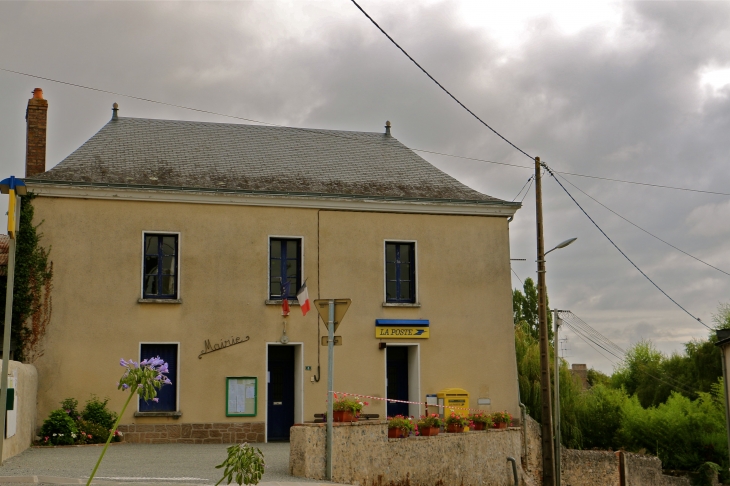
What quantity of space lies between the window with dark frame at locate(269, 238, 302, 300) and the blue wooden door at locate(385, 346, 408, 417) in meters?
3.31

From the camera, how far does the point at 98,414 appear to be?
20.4 metres

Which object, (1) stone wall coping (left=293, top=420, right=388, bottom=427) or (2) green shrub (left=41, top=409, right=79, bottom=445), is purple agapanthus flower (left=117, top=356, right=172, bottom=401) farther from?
(2) green shrub (left=41, top=409, right=79, bottom=445)

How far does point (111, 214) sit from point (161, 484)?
35.5ft

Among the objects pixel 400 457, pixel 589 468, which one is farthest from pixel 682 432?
pixel 400 457

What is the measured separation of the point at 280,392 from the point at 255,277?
323 centimetres

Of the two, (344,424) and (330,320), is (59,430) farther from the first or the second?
(330,320)

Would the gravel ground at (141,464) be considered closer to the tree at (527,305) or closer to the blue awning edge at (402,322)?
the blue awning edge at (402,322)

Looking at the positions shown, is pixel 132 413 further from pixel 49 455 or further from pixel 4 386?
pixel 4 386

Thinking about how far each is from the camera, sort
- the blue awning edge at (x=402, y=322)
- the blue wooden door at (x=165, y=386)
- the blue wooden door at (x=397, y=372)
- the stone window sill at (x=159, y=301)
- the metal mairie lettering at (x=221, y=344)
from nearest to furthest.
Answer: the blue wooden door at (x=165, y=386), the stone window sill at (x=159, y=301), the metal mairie lettering at (x=221, y=344), the blue awning edge at (x=402, y=322), the blue wooden door at (x=397, y=372)

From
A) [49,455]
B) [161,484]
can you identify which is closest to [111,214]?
[49,455]

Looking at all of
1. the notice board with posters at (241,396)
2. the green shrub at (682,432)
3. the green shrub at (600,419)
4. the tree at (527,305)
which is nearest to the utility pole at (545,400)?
the notice board with posters at (241,396)

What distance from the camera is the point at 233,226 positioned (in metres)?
22.7

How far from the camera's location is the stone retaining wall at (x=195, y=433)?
68.7 feet

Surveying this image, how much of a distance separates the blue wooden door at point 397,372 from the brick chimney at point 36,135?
1074 centimetres
